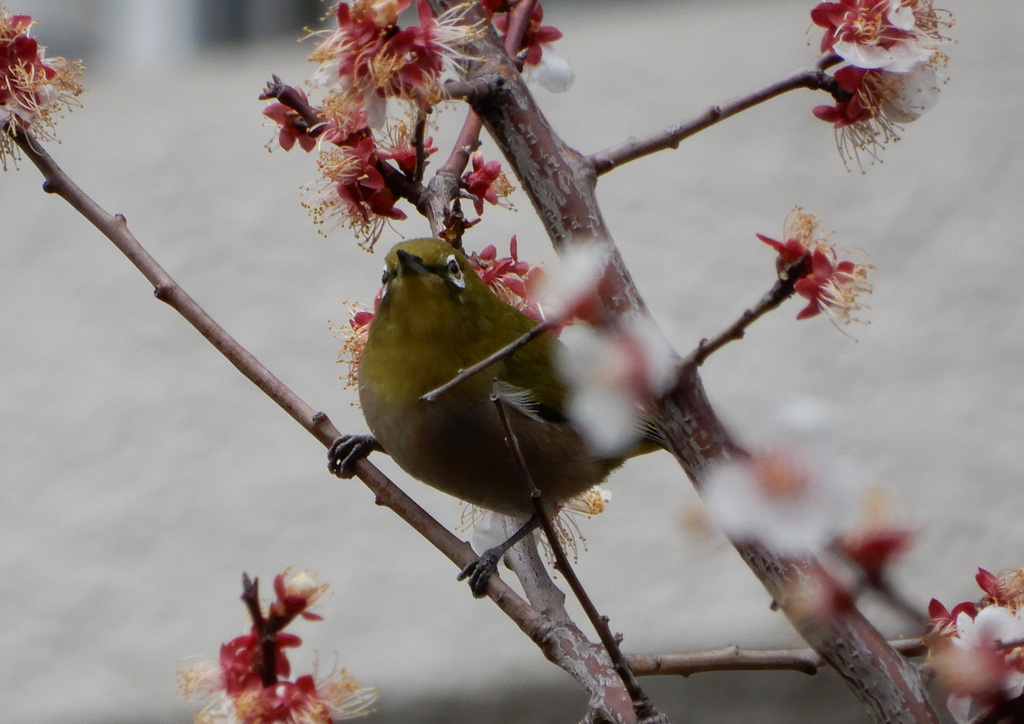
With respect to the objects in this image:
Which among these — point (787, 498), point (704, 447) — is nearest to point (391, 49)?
point (704, 447)

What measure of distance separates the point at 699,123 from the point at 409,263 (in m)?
0.42

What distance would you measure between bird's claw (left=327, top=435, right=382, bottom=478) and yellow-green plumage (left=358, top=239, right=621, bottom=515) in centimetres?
3

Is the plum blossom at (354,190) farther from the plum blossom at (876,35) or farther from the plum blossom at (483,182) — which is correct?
the plum blossom at (876,35)

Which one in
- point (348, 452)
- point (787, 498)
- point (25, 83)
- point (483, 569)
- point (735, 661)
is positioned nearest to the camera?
point (787, 498)

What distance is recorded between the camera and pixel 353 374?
1357 millimetres

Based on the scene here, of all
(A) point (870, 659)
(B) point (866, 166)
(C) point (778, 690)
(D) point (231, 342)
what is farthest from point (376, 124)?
(B) point (866, 166)

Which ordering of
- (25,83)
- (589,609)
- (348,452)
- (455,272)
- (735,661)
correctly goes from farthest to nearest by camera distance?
(348,452), (455,272), (25,83), (735,661), (589,609)

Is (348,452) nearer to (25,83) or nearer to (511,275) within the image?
(511,275)

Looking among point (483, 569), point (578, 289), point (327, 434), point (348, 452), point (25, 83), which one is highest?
point (25, 83)

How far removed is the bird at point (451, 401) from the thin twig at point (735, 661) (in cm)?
36

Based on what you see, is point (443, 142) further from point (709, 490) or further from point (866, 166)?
point (709, 490)

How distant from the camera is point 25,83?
100 cm

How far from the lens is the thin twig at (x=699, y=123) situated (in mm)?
856

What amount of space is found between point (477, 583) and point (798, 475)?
80cm
